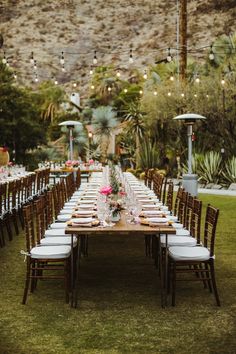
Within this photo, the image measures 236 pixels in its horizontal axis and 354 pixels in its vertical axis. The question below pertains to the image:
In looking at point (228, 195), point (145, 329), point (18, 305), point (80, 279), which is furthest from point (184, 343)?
point (228, 195)

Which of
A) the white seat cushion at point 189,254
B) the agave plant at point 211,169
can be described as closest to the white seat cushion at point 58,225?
the white seat cushion at point 189,254

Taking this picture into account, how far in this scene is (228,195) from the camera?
16312 mm

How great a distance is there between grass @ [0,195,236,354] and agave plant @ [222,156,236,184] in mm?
11289

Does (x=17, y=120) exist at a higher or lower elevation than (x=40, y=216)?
higher

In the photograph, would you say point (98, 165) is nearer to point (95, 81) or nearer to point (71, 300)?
point (71, 300)

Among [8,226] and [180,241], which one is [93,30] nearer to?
[8,226]

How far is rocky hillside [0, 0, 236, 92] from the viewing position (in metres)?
47.8

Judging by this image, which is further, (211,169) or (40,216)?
(211,169)

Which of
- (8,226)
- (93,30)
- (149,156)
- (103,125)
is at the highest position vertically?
(93,30)

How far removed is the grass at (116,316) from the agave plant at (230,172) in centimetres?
1129

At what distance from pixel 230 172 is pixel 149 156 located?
195 inches

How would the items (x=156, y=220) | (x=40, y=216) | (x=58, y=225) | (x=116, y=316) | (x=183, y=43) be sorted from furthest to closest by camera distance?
(x=183, y=43), (x=58, y=225), (x=40, y=216), (x=156, y=220), (x=116, y=316)

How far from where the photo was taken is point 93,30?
53.6 meters

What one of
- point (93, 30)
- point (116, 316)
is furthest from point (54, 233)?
point (93, 30)
